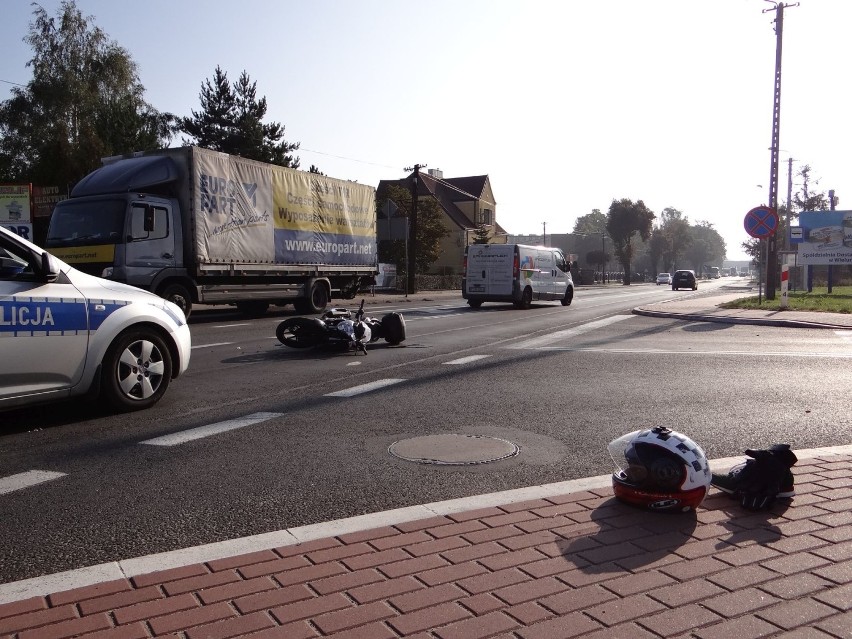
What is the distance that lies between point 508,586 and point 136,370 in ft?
15.7

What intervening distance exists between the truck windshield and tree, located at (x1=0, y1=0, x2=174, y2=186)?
28.2 m

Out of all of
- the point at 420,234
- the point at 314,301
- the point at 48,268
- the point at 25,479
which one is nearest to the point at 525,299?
the point at 314,301

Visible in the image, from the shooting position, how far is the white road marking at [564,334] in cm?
1348

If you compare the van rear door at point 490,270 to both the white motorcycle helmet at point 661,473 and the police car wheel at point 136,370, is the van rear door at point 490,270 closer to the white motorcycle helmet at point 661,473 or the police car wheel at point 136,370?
the police car wheel at point 136,370

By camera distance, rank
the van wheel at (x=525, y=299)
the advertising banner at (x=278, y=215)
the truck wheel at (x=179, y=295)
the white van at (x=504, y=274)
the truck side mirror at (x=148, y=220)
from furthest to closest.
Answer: the van wheel at (x=525, y=299) < the white van at (x=504, y=274) < the advertising banner at (x=278, y=215) < the truck wheel at (x=179, y=295) < the truck side mirror at (x=148, y=220)

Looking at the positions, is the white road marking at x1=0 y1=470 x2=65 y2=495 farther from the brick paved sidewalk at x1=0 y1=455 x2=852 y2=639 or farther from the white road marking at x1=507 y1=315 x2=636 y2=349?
the white road marking at x1=507 y1=315 x2=636 y2=349

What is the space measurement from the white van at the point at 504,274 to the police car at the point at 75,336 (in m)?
19.5

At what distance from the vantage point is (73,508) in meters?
4.16

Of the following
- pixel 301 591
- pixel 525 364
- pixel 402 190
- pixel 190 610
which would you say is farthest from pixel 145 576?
pixel 402 190

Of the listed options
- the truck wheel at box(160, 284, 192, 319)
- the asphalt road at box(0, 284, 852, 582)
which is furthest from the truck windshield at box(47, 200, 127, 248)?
the asphalt road at box(0, 284, 852, 582)

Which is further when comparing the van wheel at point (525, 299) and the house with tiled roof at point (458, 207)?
the house with tiled roof at point (458, 207)

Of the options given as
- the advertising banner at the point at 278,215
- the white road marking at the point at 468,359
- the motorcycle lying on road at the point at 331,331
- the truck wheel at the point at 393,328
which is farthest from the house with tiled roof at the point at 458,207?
the white road marking at the point at 468,359

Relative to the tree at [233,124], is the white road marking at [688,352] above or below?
below

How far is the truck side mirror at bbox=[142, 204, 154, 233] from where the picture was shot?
1645 centimetres
